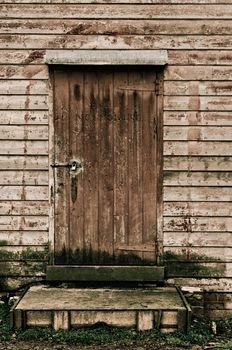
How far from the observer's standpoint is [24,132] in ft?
20.0

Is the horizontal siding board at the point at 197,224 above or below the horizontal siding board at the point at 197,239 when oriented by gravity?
above

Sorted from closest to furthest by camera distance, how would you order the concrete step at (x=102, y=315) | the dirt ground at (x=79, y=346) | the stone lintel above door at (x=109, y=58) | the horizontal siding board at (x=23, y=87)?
the dirt ground at (x=79, y=346), the concrete step at (x=102, y=315), the stone lintel above door at (x=109, y=58), the horizontal siding board at (x=23, y=87)

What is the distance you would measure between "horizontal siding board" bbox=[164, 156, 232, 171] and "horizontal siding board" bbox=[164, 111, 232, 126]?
0.38 metres

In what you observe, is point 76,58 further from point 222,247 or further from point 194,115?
point 222,247

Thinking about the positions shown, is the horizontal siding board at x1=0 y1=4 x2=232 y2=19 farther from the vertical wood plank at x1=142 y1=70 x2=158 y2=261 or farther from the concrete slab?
the concrete slab

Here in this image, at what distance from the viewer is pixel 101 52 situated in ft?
19.7

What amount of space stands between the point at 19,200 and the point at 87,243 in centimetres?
89

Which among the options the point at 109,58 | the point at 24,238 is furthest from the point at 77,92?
the point at 24,238

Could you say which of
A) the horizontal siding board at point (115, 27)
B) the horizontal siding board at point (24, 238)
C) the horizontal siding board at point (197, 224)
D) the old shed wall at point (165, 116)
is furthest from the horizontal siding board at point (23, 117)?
the horizontal siding board at point (197, 224)

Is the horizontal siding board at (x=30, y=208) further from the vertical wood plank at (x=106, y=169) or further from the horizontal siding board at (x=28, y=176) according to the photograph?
the vertical wood plank at (x=106, y=169)

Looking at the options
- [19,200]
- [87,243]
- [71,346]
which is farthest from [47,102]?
[71,346]

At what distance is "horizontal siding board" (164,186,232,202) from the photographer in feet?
19.9

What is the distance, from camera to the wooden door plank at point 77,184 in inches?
239

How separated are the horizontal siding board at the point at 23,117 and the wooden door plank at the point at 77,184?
307 millimetres
